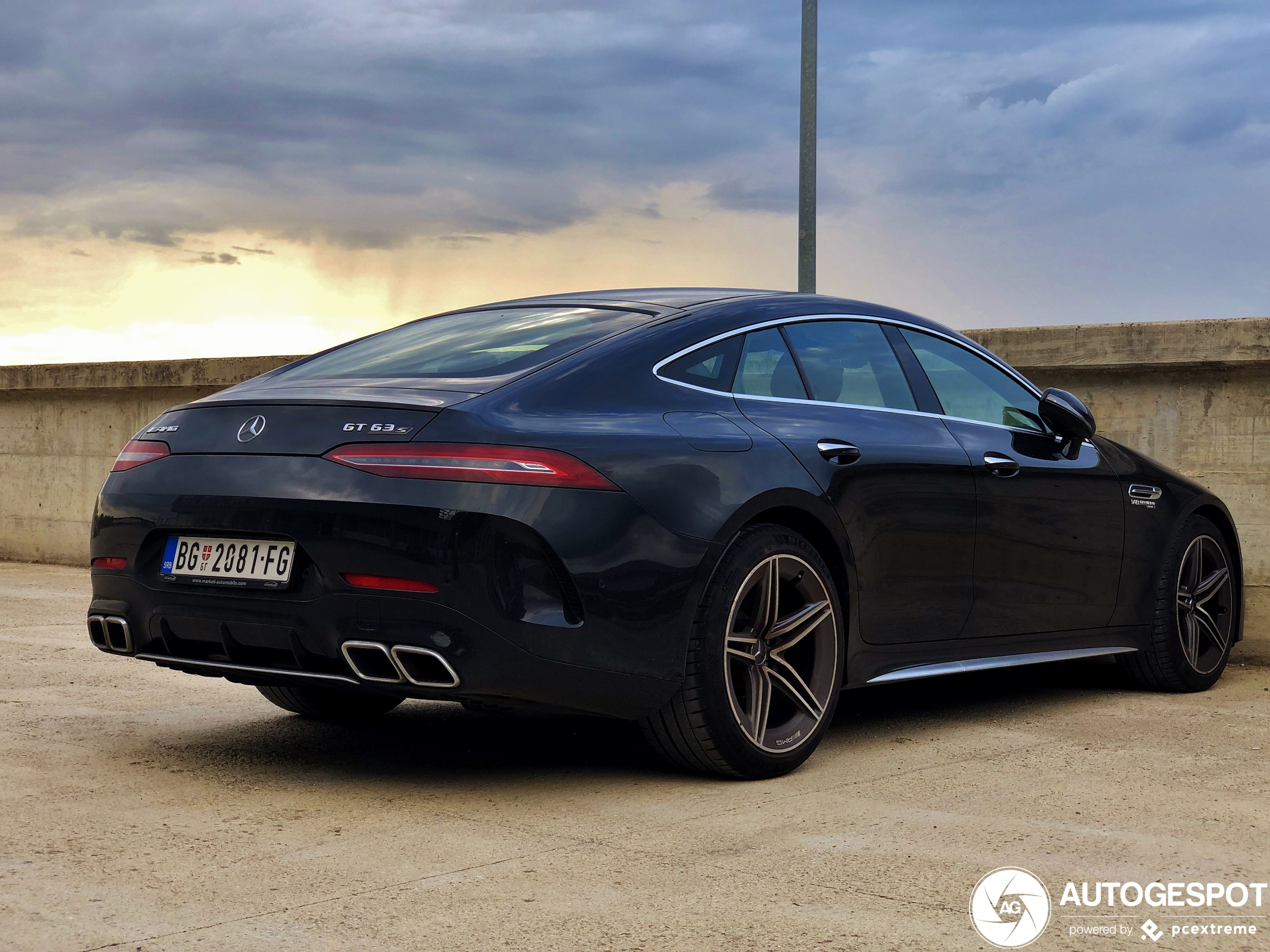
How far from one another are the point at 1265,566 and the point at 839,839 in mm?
4628

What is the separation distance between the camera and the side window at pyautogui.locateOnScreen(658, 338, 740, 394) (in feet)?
14.0

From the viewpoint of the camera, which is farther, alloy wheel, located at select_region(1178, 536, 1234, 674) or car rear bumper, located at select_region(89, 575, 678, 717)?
alloy wheel, located at select_region(1178, 536, 1234, 674)

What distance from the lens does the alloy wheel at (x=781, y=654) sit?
417 cm

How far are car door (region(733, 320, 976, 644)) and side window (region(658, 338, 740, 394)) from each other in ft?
0.13

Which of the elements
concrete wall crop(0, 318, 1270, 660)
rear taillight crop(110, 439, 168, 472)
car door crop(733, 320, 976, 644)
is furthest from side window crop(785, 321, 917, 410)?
concrete wall crop(0, 318, 1270, 660)

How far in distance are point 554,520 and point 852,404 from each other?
1488mm

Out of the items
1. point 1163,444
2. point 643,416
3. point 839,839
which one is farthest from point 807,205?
point 839,839

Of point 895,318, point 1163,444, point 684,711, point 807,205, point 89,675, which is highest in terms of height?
point 807,205

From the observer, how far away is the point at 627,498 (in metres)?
3.83

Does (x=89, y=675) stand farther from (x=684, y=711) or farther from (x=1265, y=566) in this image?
(x=1265, y=566)

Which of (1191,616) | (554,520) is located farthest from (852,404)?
(1191,616)

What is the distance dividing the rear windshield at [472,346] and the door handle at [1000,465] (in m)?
1.46

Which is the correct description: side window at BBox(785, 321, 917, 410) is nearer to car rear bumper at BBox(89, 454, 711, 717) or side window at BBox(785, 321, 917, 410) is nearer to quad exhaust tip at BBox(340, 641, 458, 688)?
car rear bumper at BBox(89, 454, 711, 717)

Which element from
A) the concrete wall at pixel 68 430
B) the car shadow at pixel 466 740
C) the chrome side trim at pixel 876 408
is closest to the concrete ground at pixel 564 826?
the car shadow at pixel 466 740
